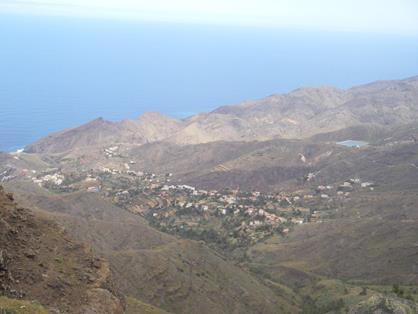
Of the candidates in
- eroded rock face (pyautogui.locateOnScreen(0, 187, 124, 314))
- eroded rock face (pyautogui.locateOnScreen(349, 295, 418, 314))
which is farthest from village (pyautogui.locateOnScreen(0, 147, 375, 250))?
eroded rock face (pyautogui.locateOnScreen(0, 187, 124, 314))

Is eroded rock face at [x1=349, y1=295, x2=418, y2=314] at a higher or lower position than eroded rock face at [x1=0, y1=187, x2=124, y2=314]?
lower

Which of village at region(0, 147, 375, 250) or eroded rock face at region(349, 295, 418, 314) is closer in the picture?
eroded rock face at region(349, 295, 418, 314)

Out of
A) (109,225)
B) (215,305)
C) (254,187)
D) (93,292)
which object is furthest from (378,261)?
(254,187)

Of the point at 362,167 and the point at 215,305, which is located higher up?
the point at 215,305

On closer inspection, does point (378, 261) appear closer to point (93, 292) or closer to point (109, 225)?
point (109, 225)

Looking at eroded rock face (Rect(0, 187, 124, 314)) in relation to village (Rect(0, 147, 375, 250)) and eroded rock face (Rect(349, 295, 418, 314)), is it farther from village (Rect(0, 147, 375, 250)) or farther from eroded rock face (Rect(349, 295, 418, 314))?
village (Rect(0, 147, 375, 250))

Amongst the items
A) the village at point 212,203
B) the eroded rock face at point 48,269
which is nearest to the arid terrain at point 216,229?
the eroded rock face at point 48,269

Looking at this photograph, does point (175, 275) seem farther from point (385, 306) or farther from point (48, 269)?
point (48, 269)
